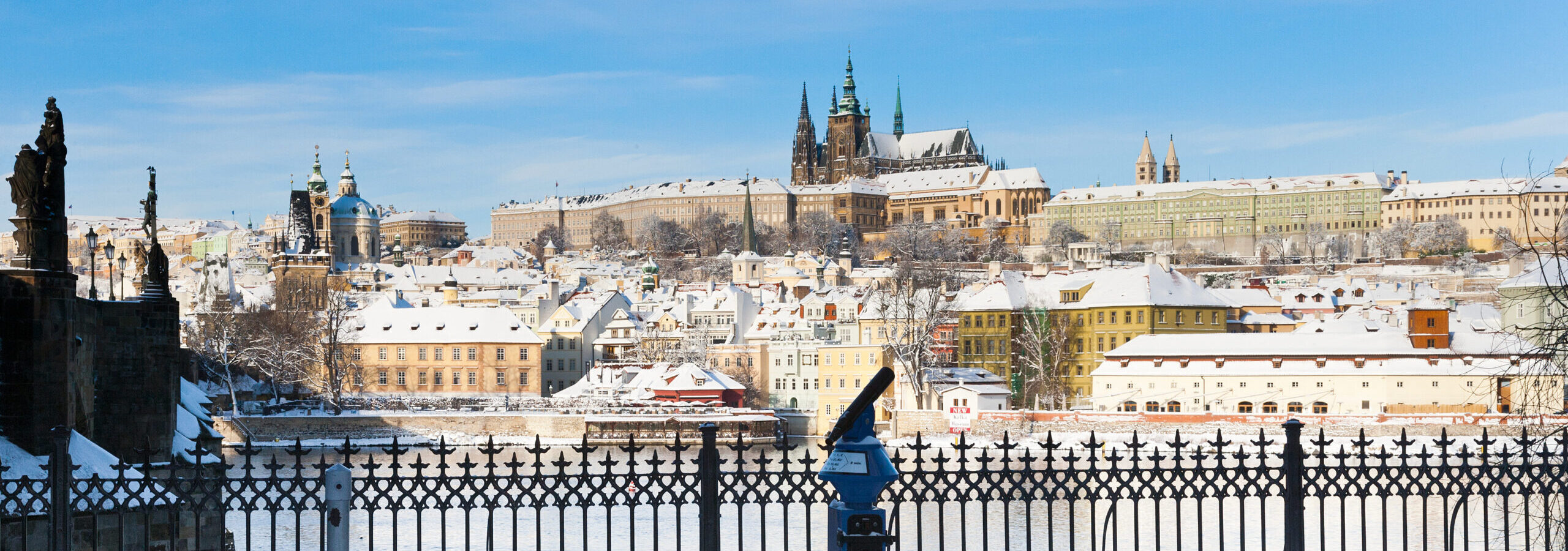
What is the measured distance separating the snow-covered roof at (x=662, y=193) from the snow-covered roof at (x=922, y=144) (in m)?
16.9

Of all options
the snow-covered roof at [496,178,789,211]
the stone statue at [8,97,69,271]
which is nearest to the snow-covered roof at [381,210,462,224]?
the snow-covered roof at [496,178,789,211]

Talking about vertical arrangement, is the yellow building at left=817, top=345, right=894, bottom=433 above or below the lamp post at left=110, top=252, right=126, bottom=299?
below

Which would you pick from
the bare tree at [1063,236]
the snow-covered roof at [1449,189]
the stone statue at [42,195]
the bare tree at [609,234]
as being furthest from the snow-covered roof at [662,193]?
the stone statue at [42,195]

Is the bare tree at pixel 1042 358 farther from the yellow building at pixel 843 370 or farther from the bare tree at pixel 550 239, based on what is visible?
the bare tree at pixel 550 239

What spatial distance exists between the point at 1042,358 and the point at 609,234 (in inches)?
4249

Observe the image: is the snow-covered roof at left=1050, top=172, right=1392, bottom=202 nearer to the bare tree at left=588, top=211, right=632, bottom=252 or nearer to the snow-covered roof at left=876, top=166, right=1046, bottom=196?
the snow-covered roof at left=876, top=166, right=1046, bottom=196

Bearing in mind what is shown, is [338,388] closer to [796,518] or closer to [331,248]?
[796,518]

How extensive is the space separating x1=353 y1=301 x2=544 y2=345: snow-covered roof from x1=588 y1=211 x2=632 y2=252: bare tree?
9021 cm

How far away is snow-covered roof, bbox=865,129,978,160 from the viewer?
6727 inches

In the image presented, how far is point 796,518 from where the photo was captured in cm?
3069

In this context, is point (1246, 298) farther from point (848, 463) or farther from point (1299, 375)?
point (848, 463)

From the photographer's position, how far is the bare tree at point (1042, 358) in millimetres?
58531

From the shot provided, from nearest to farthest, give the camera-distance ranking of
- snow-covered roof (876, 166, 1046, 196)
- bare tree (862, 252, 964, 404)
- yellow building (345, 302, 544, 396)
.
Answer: bare tree (862, 252, 964, 404) < yellow building (345, 302, 544, 396) < snow-covered roof (876, 166, 1046, 196)

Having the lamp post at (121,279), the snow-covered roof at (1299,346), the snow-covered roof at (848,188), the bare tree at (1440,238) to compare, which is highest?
the snow-covered roof at (848,188)
